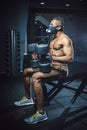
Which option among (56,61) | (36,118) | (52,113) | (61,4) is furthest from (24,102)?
(61,4)

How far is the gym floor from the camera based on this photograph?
9.89 ft

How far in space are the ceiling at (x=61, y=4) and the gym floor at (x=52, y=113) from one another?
12.4 feet

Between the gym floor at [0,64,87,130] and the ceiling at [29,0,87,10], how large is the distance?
3.78m

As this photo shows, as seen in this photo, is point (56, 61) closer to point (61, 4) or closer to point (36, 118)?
point (36, 118)

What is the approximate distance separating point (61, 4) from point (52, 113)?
18.1ft

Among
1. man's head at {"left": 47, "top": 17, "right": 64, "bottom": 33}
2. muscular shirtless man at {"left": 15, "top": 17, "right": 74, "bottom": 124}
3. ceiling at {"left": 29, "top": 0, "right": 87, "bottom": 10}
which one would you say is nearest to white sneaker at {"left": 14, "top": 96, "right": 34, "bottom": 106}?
muscular shirtless man at {"left": 15, "top": 17, "right": 74, "bottom": 124}

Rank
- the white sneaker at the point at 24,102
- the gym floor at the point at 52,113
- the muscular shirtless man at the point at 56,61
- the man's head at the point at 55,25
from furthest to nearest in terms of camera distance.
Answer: the white sneaker at the point at 24,102 < the man's head at the point at 55,25 < the muscular shirtless man at the point at 56,61 < the gym floor at the point at 52,113

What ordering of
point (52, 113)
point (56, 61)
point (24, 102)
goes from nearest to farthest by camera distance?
point (52, 113), point (56, 61), point (24, 102)

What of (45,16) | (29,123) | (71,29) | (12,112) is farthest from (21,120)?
(45,16)

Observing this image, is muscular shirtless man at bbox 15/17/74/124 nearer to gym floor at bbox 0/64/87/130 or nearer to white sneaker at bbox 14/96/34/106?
white sneaker at bbox 14/96/34/106

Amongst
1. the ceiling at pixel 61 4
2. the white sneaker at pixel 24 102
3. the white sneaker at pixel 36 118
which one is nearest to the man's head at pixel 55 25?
the white sneaker at pixel 24 102

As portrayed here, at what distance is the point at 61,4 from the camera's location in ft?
26.2

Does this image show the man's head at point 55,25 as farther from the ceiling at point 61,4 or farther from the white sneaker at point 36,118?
the ceiling at point 61,4

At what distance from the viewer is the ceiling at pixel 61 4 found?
294 inches
